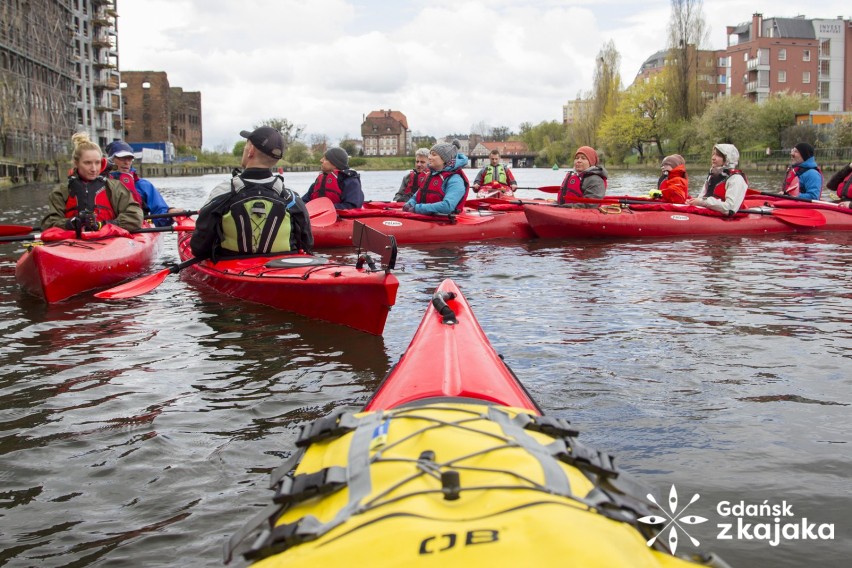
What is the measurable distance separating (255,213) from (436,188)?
6227 mm

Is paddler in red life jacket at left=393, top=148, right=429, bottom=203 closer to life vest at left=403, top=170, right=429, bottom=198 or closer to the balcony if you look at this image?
life vest at left=403, top=170, right=429, bottom=198

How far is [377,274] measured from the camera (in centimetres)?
613

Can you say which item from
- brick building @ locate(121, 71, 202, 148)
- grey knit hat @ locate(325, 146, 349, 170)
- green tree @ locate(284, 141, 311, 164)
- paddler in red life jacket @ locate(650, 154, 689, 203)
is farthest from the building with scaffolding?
green tree @ locate(284, 141, 311, 164)

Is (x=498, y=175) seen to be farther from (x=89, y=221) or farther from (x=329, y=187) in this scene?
(x=89, y=221)

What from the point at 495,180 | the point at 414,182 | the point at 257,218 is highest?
the point at 495,180

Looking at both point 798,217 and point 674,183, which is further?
point 674,183

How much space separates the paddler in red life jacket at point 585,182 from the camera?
13.4m

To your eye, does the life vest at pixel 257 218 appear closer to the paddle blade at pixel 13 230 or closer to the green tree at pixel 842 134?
the paddle blade at pixel 13 230

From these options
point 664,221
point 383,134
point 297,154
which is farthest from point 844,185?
point 383,134

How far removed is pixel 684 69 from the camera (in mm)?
60781

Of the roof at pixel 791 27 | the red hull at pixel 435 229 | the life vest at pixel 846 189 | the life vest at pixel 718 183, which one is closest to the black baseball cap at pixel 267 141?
the red hull at pixel 435 229

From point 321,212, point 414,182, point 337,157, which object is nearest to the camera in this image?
point 321,212

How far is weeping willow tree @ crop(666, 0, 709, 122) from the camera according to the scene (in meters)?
61.0

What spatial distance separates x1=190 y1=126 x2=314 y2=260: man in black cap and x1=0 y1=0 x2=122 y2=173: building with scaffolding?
106 ft
